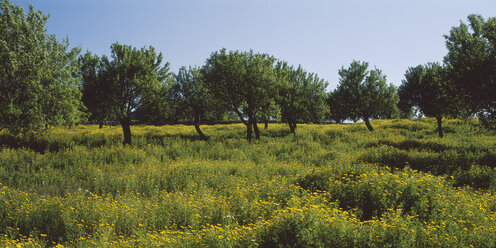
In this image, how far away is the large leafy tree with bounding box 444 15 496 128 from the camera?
16516 mm

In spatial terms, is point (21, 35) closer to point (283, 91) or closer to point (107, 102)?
point (107, 102)

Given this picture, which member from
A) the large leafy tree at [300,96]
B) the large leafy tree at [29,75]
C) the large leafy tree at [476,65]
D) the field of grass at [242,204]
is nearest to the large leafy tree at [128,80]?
the large leafy tree at [29,75]

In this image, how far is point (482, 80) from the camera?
1652 cm

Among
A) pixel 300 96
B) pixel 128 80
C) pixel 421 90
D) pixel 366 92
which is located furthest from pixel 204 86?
pixel 421 90

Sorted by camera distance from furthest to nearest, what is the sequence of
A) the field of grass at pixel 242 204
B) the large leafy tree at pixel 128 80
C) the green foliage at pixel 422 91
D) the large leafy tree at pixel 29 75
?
1. the green foliage at pixel 422 91
2. the large leafy tree at pixel 128 80
3. the large leafy tree at pixel 29 75
4. the field of grass at pixel 242 204

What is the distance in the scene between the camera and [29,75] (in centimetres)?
1602

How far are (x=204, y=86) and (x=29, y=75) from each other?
15751 millimetres

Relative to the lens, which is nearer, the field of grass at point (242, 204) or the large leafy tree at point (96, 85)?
the field of grass at point (242, 204)

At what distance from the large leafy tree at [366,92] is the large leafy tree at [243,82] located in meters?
13.2

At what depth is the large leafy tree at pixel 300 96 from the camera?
33250 mm

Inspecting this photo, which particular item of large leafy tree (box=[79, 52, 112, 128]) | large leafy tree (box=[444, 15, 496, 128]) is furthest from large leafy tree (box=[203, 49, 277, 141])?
large leafy tree (box=[444, 15, 496, 128])

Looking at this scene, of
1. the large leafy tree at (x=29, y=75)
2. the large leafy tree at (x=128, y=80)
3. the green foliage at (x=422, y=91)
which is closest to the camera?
the large leafy tree at (x=29, y=75)

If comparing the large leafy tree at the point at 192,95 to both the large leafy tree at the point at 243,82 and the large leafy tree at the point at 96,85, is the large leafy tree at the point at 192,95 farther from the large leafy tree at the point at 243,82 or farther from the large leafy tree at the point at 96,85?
the large leafy tree at the point at 96,85

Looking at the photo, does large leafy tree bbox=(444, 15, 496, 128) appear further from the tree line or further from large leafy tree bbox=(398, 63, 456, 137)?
large leafy tree bbox=(398, 63, 456, 137)
